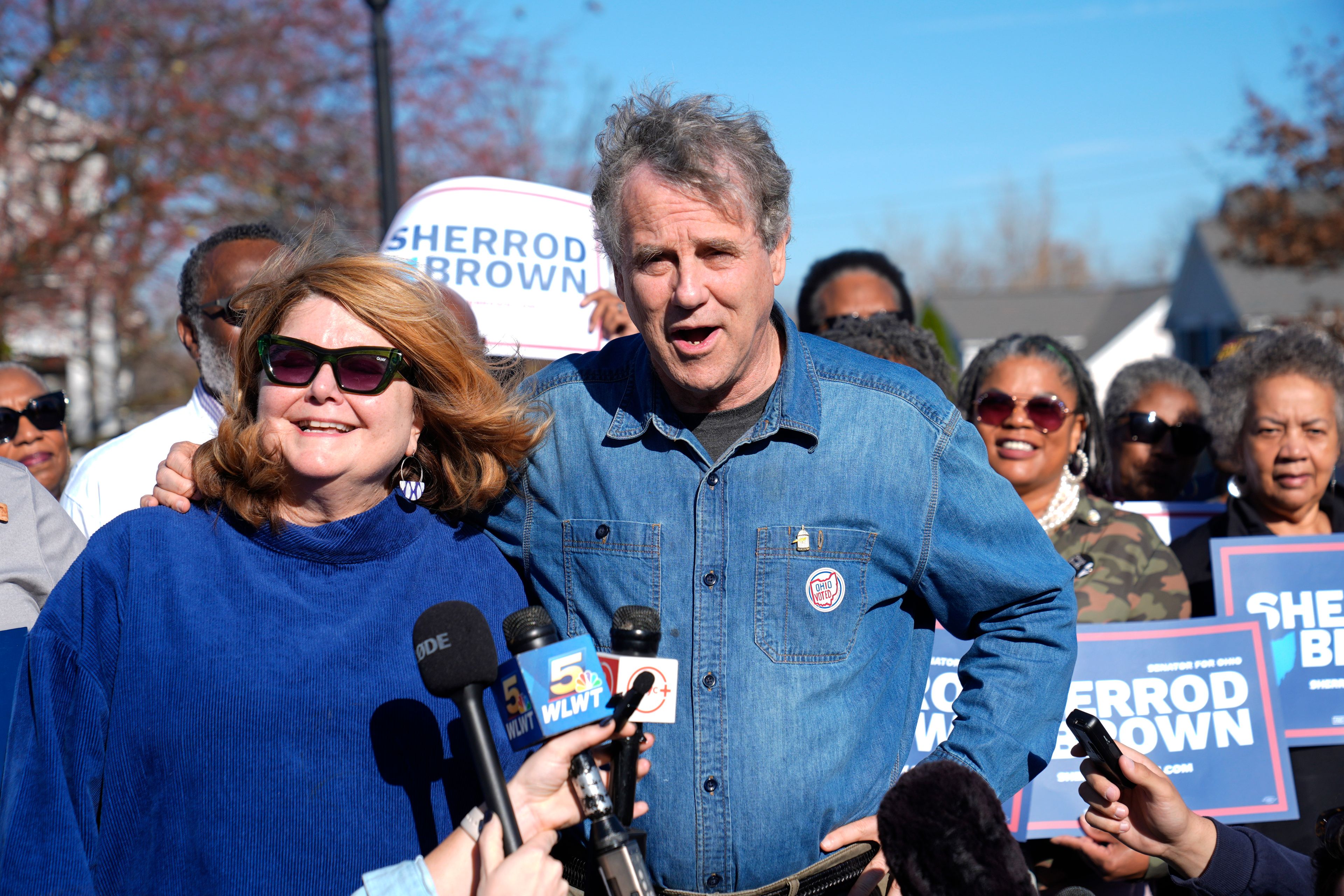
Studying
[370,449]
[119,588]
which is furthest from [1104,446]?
[119,588]

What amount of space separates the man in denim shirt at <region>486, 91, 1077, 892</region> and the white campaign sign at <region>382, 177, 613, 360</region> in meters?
1.78

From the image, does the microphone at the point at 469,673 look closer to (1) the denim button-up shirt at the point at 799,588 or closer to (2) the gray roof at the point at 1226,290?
(1) the denim button-up shirt at the point at 799,588

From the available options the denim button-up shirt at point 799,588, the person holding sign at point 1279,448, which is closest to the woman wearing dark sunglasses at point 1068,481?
the person holding sign at point 1279,448

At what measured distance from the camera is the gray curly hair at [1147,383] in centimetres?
627

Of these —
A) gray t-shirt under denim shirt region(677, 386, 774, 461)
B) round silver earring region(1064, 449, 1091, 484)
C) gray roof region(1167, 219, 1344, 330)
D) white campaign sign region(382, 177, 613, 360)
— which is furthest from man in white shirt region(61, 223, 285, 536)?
gray roof region(1167, 219, 1344, 330)

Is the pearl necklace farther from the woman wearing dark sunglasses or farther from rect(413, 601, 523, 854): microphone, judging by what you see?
rect(413, 601, 523, 854): microphone

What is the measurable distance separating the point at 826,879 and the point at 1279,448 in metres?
2.97

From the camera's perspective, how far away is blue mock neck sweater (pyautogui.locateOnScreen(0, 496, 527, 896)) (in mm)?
2416

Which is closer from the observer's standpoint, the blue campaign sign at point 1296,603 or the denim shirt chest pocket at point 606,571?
the denim shirt chest pocket at point 606,571

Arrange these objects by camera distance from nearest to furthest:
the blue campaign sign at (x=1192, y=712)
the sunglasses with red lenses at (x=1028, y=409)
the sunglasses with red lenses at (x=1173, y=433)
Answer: the blue campaign sign at (x=1192, y=712)
the sunglasses with red lenses at (x=1028, y=409)
the sunglasses with red lenses at (x=1173, y=433)

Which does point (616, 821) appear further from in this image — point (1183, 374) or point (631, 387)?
point (1183, 374)

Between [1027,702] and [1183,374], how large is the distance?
4.14m

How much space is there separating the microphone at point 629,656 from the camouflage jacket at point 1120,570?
237cm

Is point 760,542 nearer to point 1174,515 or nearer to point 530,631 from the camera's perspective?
point 530,631
